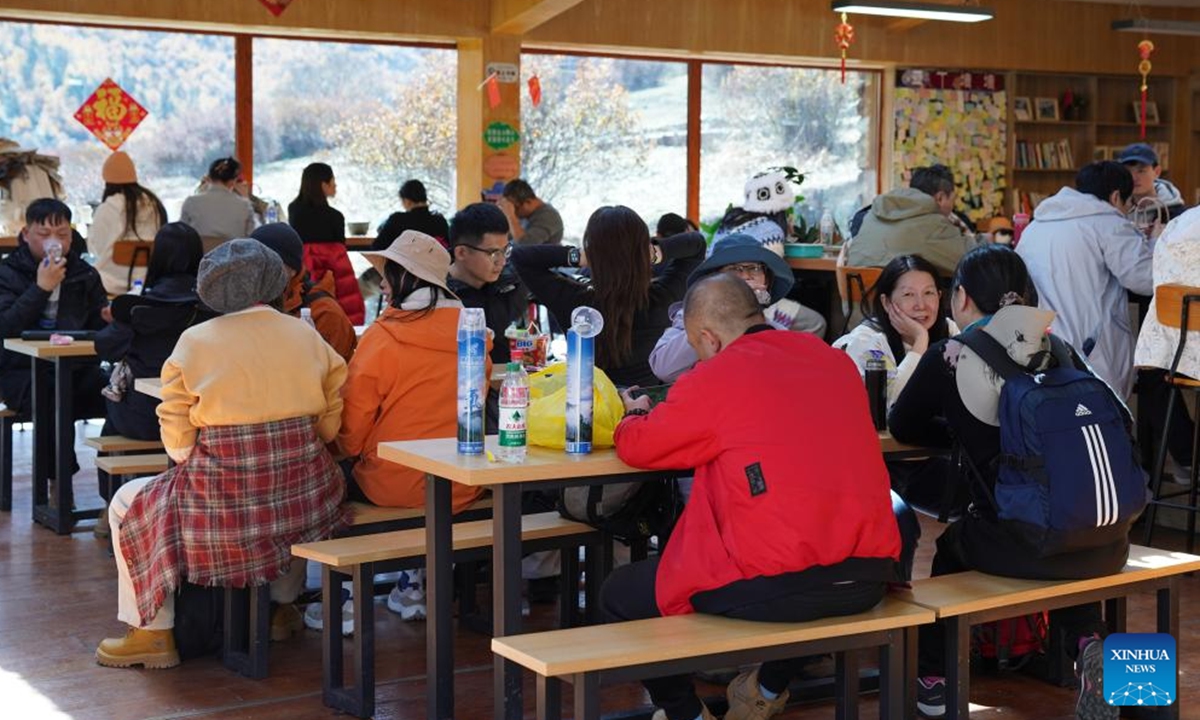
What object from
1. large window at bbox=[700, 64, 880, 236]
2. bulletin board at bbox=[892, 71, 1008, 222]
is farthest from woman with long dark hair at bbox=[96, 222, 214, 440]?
bulletin board at bbox=[892, 71, 1008, 222]

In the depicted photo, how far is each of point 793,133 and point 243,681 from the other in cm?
941

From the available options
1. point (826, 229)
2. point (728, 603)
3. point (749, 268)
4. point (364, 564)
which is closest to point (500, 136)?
point (826, 229)

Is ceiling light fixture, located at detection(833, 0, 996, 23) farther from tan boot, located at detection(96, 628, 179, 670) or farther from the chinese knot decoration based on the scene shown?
tan boot, located at detection(96, 628, 179, 670)

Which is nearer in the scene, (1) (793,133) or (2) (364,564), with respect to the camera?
(2) (364,564)

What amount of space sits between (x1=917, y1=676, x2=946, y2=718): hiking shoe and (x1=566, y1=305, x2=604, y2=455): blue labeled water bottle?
3.64 ft

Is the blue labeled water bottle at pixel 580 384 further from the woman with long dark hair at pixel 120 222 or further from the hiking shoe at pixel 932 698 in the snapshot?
the woman with long dark hair at pixel 120 222

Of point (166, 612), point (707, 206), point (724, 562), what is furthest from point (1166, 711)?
point (707, 206)

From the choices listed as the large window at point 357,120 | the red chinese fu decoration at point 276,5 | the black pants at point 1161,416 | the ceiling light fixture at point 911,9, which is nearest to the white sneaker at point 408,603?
the black pants at point 1161,416

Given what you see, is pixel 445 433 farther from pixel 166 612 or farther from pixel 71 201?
pixel 71 201

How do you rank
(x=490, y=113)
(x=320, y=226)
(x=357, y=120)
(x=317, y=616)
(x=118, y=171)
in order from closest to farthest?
(x=317, y=616)
(x=118, y=171)
(x=320, y=226)
(x=490, y=113)
(x=357, y=120)

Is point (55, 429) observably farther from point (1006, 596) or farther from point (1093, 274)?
point (1093, 274)

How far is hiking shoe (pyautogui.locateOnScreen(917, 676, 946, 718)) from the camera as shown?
3691 mm

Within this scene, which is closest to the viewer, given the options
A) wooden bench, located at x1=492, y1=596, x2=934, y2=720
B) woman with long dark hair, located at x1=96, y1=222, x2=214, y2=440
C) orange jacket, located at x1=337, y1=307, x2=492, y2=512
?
wooden bench, located at x1=492, y1=596, x2=934, y2=720

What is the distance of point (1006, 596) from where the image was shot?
3.33m
